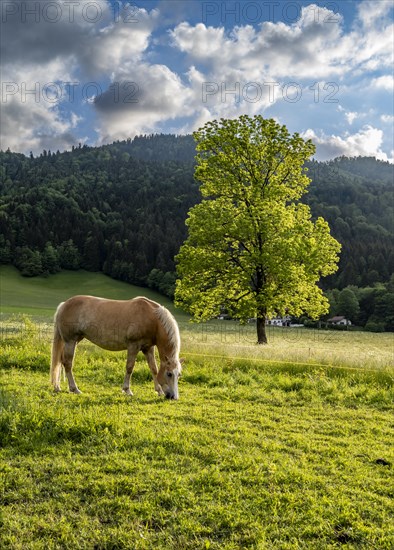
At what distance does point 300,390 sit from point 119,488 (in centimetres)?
758

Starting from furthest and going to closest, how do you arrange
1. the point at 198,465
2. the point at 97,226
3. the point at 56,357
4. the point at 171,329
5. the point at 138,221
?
the point at 138,221, the point at 97,226, the point at 56,357, the point at 171,329, the point at 198,465

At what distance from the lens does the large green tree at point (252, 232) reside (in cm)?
2681

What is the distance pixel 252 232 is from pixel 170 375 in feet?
57.1

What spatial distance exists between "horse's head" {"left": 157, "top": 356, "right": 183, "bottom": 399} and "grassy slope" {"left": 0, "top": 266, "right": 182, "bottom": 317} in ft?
242

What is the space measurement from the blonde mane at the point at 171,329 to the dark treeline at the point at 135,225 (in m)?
87.9

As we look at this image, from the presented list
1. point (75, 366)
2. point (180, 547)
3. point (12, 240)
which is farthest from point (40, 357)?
point (12, 240)

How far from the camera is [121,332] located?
1114cm

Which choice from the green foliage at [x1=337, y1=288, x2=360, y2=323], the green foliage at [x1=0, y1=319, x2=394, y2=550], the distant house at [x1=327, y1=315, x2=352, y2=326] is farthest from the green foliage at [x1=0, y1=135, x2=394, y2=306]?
the green foliage at [x1=0, y1=319, x2=394, y2=550]

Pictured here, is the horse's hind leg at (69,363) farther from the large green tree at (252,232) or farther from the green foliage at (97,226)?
the green foliage at (97,226)

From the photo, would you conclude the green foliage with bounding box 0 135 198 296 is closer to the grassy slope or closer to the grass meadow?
the grassy slope

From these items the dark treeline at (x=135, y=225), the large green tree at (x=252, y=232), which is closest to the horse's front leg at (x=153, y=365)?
the large green tree at (x=252, y=232)

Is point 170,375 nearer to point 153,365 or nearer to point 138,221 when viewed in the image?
point 153,365

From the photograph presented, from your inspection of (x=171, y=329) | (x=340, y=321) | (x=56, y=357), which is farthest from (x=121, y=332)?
(x=340, y=321)

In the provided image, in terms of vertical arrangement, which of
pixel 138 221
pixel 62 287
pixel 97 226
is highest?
pixel 138 221
